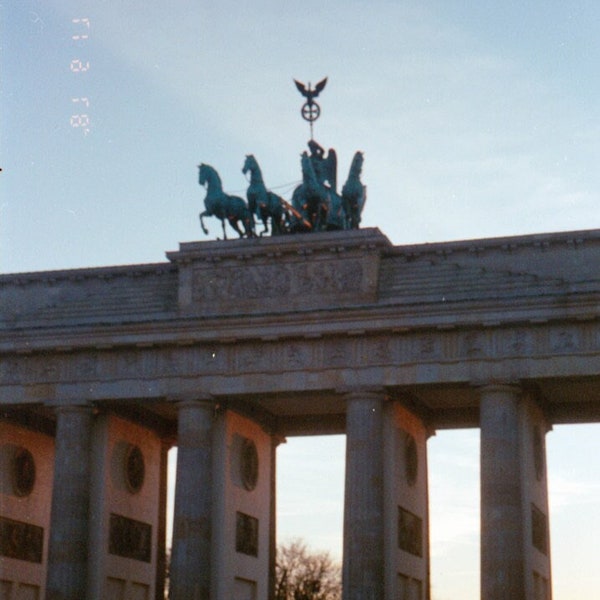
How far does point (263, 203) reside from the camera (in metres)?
42.8

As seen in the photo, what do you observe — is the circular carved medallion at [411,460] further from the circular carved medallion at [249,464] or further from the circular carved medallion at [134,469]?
the circular carved medallion at [134,469]

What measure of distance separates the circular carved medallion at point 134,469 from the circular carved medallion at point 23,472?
12.2ft

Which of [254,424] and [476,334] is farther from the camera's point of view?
[254,424]

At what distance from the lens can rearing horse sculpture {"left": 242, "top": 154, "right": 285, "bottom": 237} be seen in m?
42.8

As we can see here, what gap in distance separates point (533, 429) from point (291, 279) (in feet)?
27.3

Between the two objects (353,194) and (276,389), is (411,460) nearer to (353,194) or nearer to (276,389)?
(276,389)

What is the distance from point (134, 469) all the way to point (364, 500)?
29.9ft

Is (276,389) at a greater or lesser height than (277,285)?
lesser

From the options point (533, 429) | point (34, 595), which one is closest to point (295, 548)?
point (34, 595)

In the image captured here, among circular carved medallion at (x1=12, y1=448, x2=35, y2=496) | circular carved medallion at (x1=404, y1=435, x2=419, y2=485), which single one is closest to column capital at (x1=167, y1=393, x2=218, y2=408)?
circular carved medallion at (x1=404, y1=435, x2=419, y2=485)

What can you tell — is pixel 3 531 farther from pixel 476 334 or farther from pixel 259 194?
pixel 476 334

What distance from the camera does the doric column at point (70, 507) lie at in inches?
1625

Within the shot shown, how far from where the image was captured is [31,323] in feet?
144

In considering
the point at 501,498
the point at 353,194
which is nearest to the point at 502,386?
the point at 501,498
